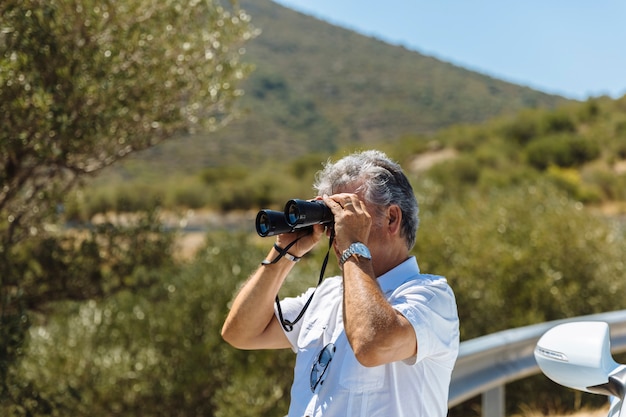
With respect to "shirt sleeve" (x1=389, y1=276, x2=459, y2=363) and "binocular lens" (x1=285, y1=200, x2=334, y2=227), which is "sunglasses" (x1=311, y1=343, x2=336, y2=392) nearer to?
"shirt sleeve" (x1=389, y1=276, x2=459, y2=363)

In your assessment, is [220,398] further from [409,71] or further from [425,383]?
[409,71]

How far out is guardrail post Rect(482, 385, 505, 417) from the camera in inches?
166

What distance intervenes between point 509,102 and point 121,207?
305ft

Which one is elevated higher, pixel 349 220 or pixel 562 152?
pixel 349 220

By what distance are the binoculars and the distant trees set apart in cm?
239

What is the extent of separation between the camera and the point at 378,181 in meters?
2.54

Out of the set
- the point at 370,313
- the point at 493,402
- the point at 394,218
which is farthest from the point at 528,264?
the point at 370,313

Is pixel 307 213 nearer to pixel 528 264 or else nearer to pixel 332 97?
pixel 528 264

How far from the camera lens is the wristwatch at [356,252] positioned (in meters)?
2.36

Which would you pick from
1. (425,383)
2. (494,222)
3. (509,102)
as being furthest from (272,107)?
(425,383)

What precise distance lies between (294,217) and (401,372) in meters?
0.64

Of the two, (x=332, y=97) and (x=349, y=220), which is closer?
(x=349, y=220)

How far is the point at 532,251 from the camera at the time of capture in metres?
8.09

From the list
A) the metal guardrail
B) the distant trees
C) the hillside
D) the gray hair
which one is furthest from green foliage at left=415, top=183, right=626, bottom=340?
the hillside
